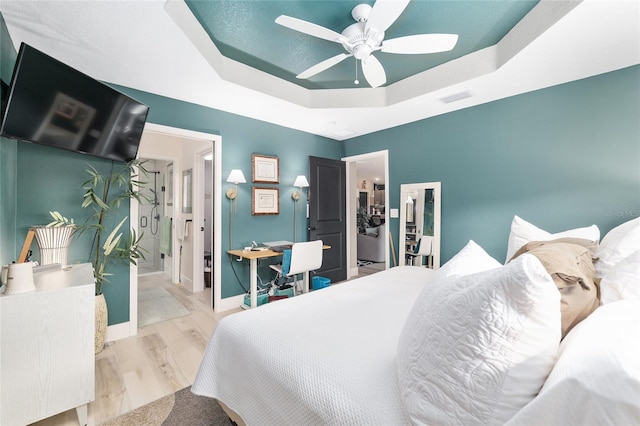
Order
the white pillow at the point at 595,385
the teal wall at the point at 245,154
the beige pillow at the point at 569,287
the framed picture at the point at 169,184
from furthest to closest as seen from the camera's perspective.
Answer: the framed picture at the point at 169,184, the teal wall at the point at 245,154, the beige pillow at the point at 569,287, the white pillow at the point at 595,385

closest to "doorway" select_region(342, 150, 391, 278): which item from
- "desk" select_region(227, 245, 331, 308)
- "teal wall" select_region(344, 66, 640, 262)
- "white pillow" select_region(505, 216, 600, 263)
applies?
"teal wall" select_region(344, 66, 640, 262)

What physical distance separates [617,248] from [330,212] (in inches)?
133

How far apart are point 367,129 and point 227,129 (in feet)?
6.69

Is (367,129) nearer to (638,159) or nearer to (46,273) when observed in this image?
(638,159)

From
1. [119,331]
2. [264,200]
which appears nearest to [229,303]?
[119,331]

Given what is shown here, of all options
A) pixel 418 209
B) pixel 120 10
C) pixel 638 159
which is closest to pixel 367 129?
pixel 418 209

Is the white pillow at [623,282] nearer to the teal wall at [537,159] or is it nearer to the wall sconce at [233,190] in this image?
the teal wall at [537,159]

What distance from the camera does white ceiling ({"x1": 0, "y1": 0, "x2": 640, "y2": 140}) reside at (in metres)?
1.71

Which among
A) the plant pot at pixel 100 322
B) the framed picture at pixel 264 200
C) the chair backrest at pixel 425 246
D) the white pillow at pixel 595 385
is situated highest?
the framed picture at pixel 264 200

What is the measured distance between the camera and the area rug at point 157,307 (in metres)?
3.07

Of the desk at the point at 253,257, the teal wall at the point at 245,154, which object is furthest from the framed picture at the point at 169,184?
the desk at the point at 253,257

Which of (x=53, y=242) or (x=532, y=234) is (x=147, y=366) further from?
(x=532, y=234)

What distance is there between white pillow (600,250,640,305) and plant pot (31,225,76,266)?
3.29 m

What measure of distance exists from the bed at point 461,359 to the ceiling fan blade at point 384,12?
1375 millimetres
